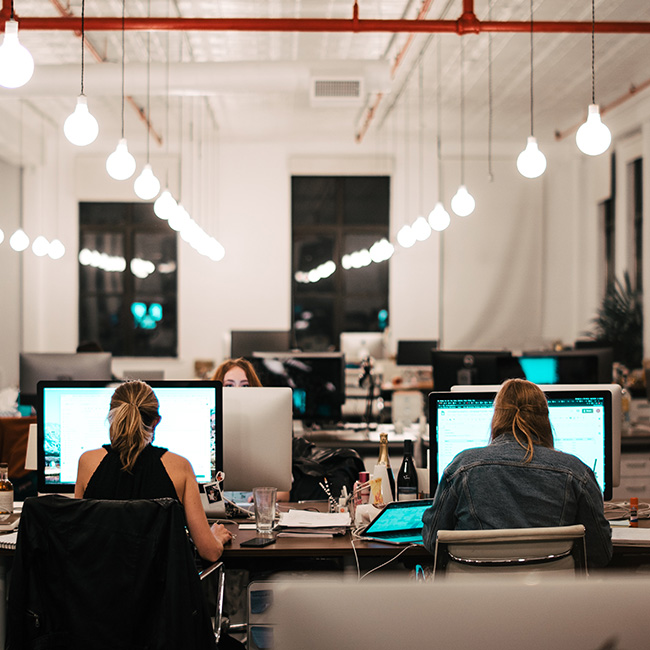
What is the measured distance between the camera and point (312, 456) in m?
3.64

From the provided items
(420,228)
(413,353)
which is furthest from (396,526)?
(413,353)

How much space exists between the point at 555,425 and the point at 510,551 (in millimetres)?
1107

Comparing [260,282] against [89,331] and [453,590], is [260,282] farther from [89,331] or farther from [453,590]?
[453,590]

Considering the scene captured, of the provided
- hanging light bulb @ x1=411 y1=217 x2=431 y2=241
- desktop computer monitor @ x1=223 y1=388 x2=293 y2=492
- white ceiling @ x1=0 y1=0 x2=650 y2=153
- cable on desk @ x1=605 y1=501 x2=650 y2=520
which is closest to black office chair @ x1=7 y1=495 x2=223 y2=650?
desktop computer monitor @ x1=223 y1=388 x2=293 y2=492

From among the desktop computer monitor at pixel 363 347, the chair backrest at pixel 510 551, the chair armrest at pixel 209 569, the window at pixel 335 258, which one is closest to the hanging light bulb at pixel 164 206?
the chair armrest at pixel 209 569

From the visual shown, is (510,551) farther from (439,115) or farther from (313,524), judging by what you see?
(439,115)

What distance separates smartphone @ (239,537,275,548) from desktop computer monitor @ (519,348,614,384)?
2516 millimetres

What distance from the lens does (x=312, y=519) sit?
293cm

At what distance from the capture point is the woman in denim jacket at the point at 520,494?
2139mm

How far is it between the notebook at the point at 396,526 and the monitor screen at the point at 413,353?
21.6 ft

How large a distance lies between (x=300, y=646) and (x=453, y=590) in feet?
0.55

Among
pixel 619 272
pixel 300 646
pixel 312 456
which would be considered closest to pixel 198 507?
pixel 312 456

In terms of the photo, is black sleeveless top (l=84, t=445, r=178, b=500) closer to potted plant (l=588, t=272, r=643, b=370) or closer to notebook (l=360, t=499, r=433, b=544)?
notebook (l=360, t=499, r=433, b=544)

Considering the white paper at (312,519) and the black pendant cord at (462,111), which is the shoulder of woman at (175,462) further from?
the black pendant cord at (462,111)
